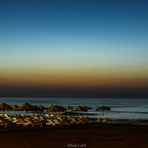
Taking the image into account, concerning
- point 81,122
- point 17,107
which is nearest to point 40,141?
point 81,122

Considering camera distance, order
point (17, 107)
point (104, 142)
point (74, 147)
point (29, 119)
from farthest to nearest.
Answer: point (17, 107), point (29, 119), point (104, 142), point (74, 147)

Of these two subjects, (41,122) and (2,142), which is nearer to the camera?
(2,142)

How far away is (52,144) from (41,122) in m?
16.5

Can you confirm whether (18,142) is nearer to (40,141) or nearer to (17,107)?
(40,141)

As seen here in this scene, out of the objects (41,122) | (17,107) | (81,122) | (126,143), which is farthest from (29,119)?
(126,143)

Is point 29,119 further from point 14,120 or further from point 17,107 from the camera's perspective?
point 17,107

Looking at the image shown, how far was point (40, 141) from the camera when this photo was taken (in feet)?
84.4

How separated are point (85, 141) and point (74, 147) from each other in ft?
14.5

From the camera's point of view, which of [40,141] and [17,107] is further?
[17,107]

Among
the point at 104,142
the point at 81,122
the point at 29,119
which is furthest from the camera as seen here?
the point at 81,122

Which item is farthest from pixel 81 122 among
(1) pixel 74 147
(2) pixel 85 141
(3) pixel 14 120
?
(1) pixel 74 147

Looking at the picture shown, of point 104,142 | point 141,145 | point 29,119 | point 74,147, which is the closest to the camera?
point 74,147

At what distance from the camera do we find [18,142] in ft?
82.3

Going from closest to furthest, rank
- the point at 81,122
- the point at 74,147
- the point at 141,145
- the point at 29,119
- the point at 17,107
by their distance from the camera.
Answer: the point at 74,147
the point at 141,145
the point at 29,119
the point at 81,122
the point at 17,107
